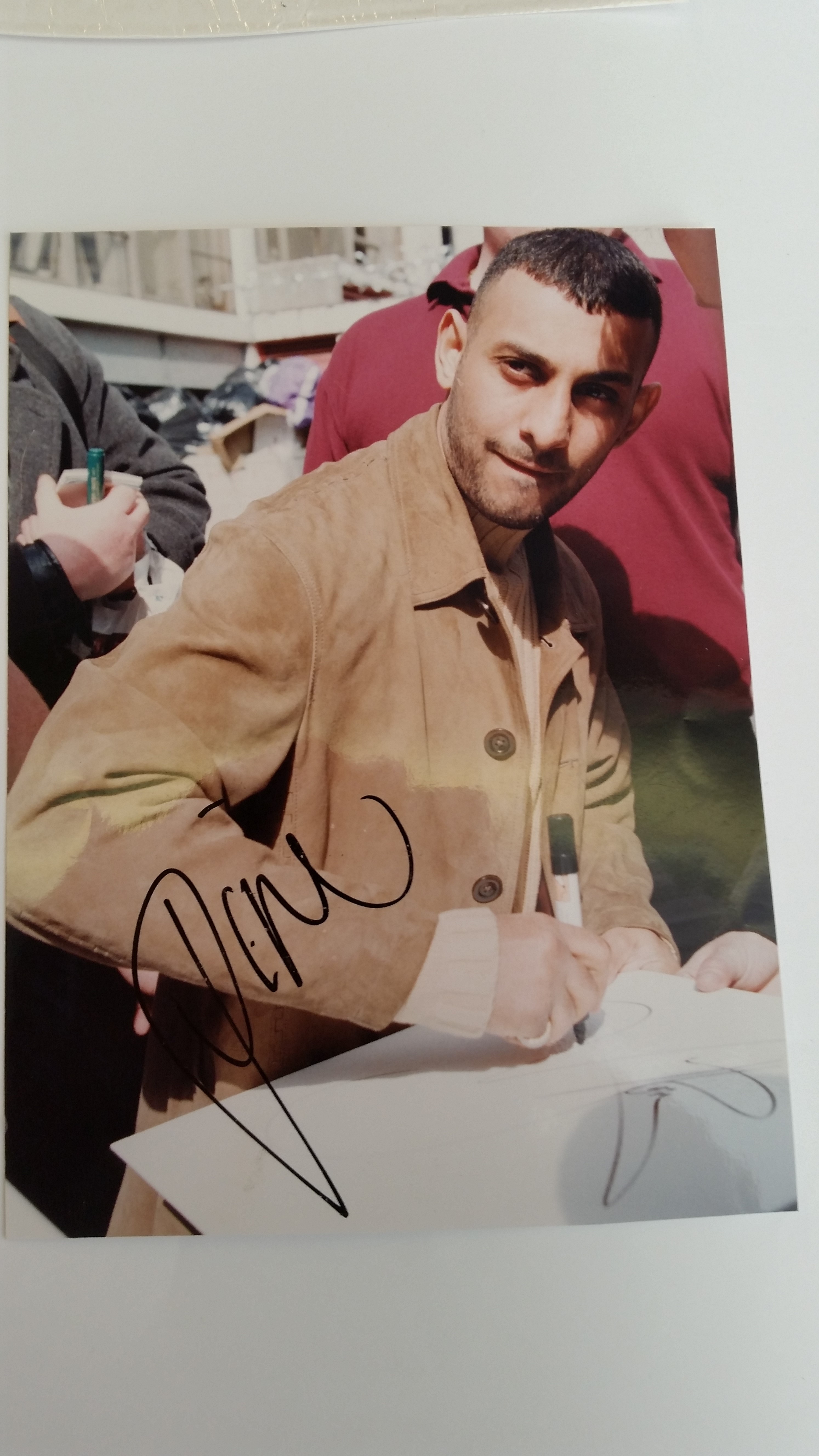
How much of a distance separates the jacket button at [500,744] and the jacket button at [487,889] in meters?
0.16

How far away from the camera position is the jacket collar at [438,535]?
1292 millimetres

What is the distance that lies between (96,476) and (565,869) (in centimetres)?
82

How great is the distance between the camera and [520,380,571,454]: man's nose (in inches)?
51.3

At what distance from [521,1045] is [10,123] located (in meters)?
1.45

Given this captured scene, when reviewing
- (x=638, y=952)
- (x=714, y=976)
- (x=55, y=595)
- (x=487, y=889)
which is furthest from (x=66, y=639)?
(x=714, y=976)

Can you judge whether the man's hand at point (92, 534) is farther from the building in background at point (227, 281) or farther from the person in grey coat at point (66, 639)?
the building in background at point (227, 281)

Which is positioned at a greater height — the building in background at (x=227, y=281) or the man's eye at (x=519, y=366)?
the building in background at (x=227, y=281)

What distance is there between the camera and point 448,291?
134 cm

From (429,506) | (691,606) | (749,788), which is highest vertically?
(429,506)

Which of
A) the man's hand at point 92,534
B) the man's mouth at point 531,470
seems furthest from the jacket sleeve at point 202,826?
the man's mouth at point 531,470

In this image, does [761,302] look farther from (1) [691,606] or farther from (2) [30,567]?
(2) [30,567]

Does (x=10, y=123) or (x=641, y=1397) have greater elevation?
(x=10, y=123)

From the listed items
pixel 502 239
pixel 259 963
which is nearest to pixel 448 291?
pixel 502 239
